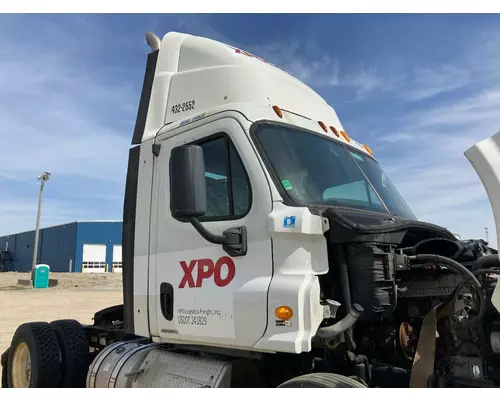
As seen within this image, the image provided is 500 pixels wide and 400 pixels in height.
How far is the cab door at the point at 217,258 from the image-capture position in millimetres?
3434

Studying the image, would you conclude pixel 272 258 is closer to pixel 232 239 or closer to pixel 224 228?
pixel 232 239

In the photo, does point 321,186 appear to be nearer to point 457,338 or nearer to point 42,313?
point 457,338

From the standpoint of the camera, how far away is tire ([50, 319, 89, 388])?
16.8ft

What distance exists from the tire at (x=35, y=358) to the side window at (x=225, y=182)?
8.47 ft

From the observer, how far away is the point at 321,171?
3.89 m

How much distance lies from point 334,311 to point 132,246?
2098mm

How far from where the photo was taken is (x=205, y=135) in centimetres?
399

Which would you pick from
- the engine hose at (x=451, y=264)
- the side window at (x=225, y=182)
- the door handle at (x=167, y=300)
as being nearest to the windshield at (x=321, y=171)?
the side window at (x=225, y=182)

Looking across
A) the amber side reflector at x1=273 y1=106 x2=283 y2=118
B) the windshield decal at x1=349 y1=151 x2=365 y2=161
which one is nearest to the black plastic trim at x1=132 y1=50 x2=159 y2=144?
the amber side reflector at x1=273 y1=106 x2=283 y2=118

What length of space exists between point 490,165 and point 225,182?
188cm

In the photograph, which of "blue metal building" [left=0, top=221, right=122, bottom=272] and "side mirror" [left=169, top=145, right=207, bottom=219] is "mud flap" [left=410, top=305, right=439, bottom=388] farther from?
"blue metal building" [left=0, top=221, right=122, bottom=272]

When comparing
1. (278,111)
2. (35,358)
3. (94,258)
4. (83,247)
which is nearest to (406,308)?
(278,111)

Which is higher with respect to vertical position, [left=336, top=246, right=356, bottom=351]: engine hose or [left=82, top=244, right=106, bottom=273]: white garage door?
[left=82, top=244, right=106, bottom=273]: white garage door

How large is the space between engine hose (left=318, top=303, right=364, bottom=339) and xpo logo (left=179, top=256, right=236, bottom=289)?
0.77 m
